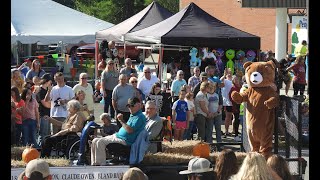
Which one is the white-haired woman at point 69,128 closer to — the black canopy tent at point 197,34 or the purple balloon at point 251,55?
the black canopy tent at point 197,34

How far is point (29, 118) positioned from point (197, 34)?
21.0 ft

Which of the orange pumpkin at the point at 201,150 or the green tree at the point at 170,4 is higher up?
the green tree at the point at 170,4

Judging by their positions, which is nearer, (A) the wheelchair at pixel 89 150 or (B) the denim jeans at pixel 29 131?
(A) the wheelchair at pixel 89 150

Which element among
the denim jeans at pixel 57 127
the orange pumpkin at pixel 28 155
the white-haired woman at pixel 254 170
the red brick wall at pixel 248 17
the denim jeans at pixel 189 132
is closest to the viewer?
the white-haired woman at pixel 254 170

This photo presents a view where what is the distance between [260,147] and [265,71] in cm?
120

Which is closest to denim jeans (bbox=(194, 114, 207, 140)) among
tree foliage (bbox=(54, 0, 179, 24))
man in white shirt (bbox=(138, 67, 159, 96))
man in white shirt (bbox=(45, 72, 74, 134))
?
man in white shirt (bbox=(138, 67, 159, 96))

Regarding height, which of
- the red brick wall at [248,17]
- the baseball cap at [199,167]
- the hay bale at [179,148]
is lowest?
the hay bale at [179,148]

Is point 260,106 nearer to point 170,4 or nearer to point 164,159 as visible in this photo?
point 164,159

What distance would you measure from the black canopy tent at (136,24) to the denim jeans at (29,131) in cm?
917

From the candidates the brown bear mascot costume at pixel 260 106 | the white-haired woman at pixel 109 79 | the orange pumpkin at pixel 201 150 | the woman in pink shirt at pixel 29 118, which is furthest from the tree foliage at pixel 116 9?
the orange pumpkin at pixel 201 150

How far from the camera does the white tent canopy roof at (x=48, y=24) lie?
2541 centimetres

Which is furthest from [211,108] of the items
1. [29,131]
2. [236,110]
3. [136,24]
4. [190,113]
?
[136,24]

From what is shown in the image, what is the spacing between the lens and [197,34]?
19.5m
